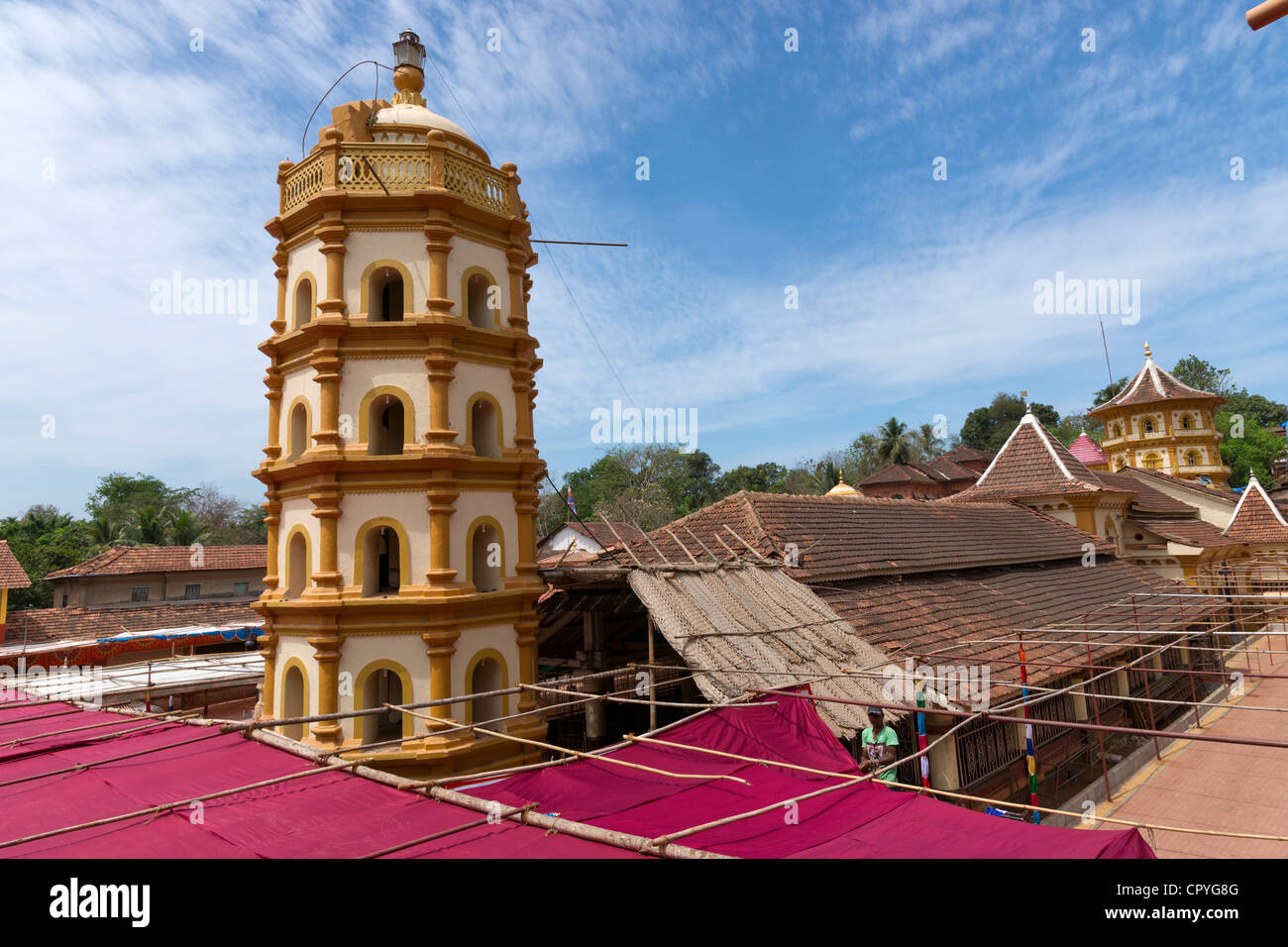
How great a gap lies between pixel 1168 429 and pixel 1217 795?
33.5 meters

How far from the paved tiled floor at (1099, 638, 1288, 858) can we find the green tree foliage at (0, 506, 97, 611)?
44727 mm

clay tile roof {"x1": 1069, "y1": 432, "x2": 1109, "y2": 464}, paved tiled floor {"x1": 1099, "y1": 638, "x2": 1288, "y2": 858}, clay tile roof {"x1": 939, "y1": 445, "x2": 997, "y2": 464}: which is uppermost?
clay tile roof {"x1": 939, "y1": 445, "x2": 997, "y2": 464}

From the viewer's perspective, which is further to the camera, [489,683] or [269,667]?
[269,667]

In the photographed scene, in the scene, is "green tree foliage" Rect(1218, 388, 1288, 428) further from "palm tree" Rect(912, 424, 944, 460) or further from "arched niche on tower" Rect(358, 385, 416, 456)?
"arched niche on tower" Rect(358, 385, 416, 456)

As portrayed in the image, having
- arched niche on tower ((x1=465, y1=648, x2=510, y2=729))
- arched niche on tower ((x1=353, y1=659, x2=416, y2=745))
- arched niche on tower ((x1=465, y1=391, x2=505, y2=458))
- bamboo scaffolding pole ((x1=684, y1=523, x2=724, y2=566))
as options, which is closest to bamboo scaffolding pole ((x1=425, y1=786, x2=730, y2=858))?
arched niche on tower ((x1=353, y1=659, x2=416, y2=745))

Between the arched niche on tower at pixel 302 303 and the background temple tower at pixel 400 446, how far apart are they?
3cm

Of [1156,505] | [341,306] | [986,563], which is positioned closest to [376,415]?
[341,306]

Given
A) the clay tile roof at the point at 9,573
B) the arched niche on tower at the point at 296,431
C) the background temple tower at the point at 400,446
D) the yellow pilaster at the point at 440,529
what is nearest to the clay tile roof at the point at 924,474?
the background temple tower at the point at 400,446

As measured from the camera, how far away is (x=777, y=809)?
7.13 m

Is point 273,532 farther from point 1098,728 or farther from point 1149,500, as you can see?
point 1149,500

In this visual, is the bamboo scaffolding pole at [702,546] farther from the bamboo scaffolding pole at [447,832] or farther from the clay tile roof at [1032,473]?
the clay tile roof at [1032,473]

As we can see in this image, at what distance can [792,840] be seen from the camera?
20.3 ft

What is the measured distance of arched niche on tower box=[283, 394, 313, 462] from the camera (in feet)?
42.7

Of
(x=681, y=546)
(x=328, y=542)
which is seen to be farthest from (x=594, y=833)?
(x=681, y=546)
